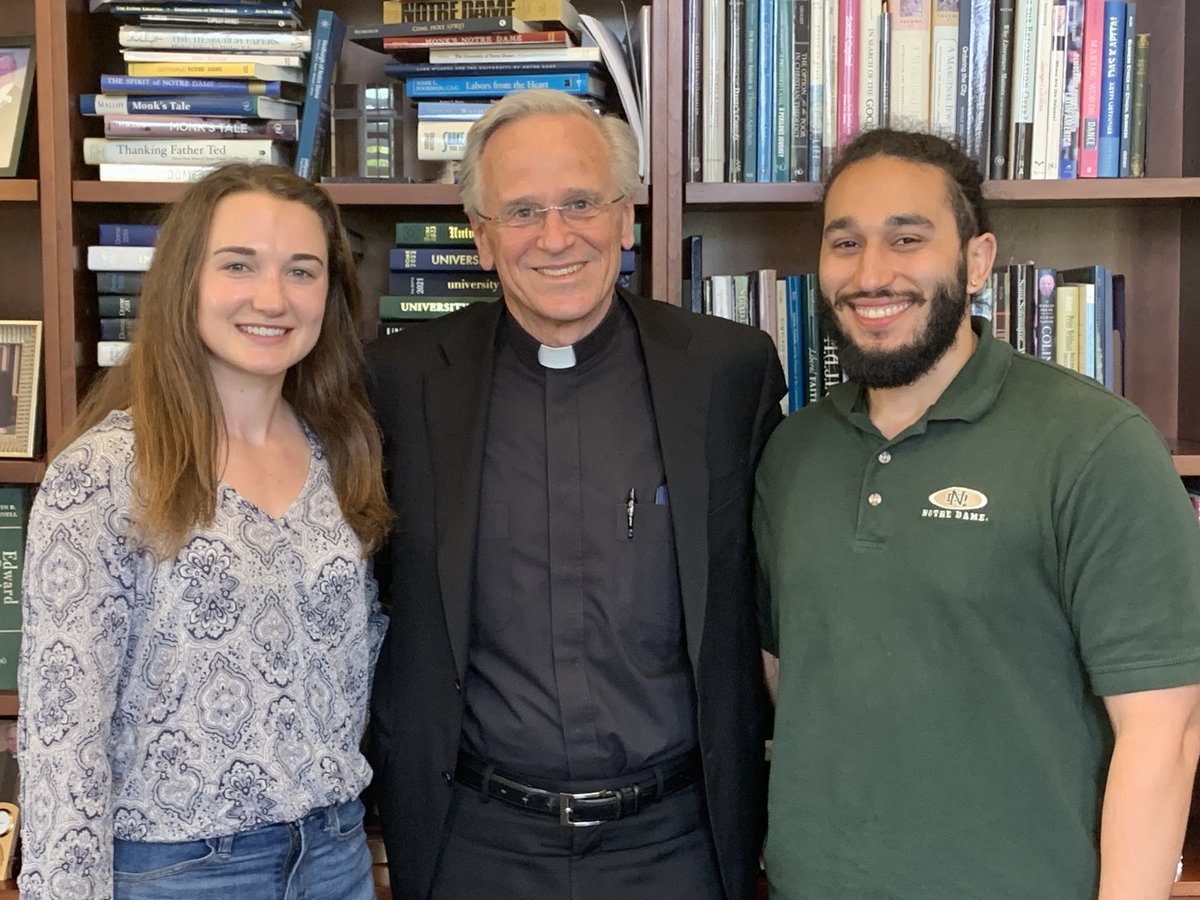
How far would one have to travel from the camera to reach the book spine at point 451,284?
2117mm

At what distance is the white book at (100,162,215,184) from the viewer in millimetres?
2035

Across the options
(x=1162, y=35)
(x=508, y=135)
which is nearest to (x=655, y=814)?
(x=508, y=135)

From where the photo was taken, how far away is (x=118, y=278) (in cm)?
205

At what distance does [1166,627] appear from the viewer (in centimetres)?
133

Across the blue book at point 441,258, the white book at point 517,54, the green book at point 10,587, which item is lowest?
the green book at point 10,587

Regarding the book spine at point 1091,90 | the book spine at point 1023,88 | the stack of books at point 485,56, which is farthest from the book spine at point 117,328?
the book spine at point 1091,90

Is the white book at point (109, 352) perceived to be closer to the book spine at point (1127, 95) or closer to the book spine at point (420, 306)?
the book spine at point (420, 306)

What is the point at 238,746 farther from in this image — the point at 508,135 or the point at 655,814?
the point at 508,135

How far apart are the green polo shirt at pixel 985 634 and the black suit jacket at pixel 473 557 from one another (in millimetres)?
199

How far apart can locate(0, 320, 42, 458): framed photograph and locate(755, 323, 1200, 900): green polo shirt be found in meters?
1.40

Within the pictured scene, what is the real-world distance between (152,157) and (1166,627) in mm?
1774

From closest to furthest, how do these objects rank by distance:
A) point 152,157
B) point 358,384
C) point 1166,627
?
1. point 1166,627
2. point 358,384
3. point 152,157

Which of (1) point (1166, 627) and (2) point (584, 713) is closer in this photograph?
(1) point (1166, 627)

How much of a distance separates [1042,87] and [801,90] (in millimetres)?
412
